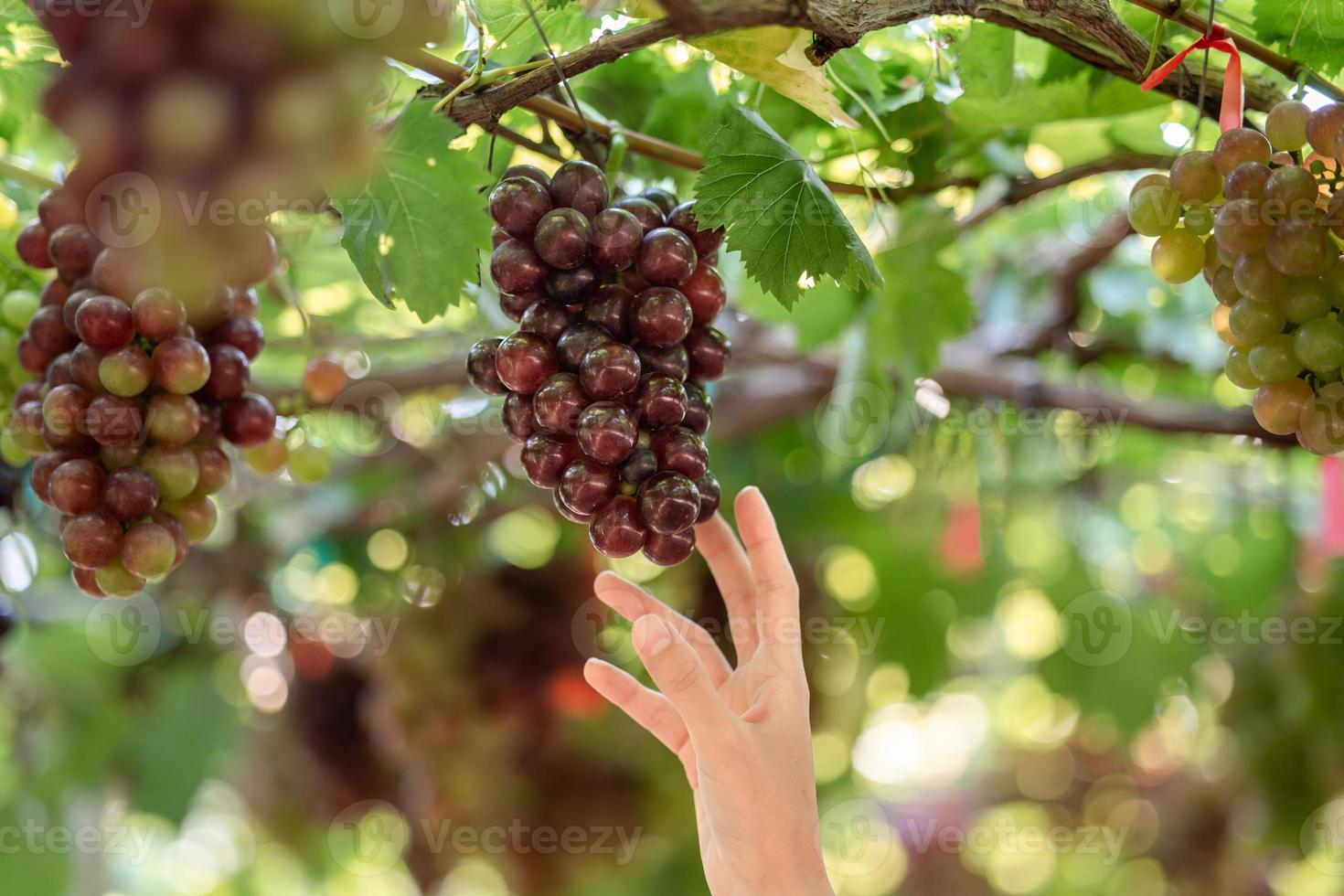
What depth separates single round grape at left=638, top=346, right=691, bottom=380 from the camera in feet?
2.42

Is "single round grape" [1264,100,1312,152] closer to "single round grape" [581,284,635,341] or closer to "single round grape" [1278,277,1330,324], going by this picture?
"single round grape" [1278,277,1330,324]

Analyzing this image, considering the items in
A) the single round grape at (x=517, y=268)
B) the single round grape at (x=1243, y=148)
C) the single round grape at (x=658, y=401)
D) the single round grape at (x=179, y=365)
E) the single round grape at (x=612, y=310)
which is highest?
the single round grape at (x=1243, y=148)

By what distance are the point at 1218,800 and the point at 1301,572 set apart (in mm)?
694

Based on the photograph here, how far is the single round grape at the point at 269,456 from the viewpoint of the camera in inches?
39.9

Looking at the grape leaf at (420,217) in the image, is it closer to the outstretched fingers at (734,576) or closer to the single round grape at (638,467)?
the single round grape at (638,467)

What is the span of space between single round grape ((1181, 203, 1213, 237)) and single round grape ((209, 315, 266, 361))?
75 cm

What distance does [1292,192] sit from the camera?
0.69m

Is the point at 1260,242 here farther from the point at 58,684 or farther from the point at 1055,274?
the point at 58,684

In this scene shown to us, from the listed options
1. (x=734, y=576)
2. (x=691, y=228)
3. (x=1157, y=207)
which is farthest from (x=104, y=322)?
(x=1157, y=207)

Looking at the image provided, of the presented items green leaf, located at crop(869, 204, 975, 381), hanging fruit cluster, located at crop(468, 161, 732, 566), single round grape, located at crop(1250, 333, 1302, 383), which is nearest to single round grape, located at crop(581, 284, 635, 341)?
hanging fruit cluster, located at crop(468, 161, 732, 566)

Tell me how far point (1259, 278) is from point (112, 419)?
85 cm

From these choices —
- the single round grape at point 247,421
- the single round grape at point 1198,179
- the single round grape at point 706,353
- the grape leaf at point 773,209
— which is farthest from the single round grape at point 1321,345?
the single round grape at point 247,421

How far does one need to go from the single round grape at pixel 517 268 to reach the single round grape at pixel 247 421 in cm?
29

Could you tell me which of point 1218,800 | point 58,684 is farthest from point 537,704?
point 1218,800
